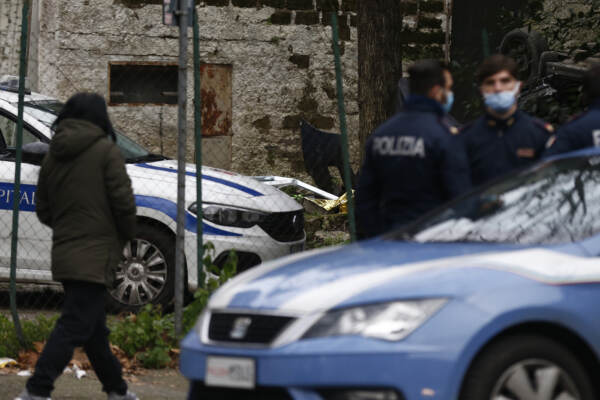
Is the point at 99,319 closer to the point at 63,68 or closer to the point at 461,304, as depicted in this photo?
the point at 461,304

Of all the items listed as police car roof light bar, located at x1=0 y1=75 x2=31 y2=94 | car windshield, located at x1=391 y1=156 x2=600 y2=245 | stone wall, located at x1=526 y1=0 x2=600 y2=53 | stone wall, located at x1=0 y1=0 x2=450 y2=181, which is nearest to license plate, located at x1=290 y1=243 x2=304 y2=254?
police car roof light bar, located at x1=0 y1=75 x2=31 y2=94

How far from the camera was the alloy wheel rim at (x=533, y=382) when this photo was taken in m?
4.67

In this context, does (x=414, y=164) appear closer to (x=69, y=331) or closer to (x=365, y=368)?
(x=365, y=368)

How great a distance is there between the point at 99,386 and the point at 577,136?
315 centimetres

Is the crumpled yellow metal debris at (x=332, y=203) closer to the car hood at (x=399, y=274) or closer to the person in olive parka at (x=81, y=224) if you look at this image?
the person in olive parka at (x=81, y=224)

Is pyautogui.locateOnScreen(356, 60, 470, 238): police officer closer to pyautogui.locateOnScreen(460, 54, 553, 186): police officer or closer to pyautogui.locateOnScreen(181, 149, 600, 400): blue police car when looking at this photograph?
pyautogui.locateOnScreen(460, 54, 553, 186): police officer

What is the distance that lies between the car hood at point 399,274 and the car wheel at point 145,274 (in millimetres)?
3906

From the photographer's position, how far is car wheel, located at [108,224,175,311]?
9.12m

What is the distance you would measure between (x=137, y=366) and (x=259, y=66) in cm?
863

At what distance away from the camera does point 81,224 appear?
242 inches

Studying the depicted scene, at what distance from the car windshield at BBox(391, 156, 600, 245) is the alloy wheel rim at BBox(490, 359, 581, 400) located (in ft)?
2.03

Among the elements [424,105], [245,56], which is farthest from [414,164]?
[245,56]

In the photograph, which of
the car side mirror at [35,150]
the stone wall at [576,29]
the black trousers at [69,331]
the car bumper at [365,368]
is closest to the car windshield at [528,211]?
the car bumper at [365,368]

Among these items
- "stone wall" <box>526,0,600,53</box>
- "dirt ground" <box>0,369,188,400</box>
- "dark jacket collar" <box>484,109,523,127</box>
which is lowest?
"dirt ground" <box>0,369,188,400</box>
